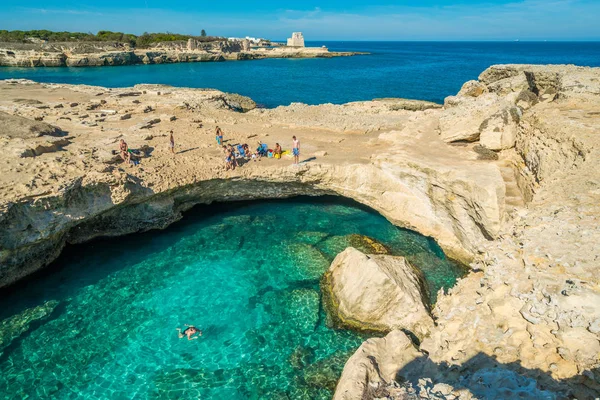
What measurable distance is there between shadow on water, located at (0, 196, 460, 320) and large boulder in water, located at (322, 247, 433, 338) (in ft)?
16.5

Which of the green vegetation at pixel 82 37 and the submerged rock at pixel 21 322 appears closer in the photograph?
the submerged rock at pixel 21 322

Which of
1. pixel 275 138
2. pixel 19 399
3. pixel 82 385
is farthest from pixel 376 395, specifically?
pixel 275 138

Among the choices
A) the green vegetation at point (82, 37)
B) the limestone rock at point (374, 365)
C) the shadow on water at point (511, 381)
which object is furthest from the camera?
the green vegetation at point (82, 37)

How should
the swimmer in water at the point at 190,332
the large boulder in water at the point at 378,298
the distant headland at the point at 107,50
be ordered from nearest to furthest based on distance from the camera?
the large boulder in water at the point at 378,298, the swimmer in water at the point at 190,332, the distant headland at the point at 107,50

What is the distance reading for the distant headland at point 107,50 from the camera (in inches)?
3474

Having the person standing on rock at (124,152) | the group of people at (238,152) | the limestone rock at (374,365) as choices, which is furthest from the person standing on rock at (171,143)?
the limestone rock at (374,365)

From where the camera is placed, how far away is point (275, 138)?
24.4m

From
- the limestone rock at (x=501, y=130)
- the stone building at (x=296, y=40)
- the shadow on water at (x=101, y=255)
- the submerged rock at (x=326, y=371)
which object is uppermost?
the stone building at (x=296, y=40)

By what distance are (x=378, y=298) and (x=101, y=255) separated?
13260mm

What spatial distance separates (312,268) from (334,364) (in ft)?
16.5

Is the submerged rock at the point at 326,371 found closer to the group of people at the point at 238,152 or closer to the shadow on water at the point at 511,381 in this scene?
the shadow on water at the point at 511,381

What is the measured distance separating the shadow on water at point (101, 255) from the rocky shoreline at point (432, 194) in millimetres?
589

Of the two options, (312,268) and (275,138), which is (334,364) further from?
(275,138)

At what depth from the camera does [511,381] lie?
612 cm
